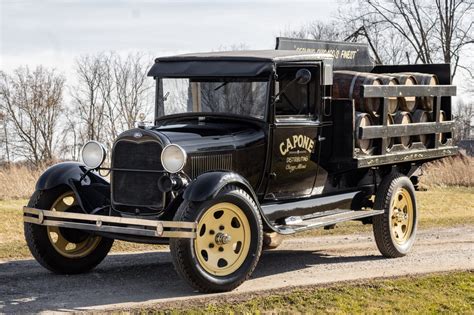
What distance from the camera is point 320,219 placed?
364 inches

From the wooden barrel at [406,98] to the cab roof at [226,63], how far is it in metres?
1.45

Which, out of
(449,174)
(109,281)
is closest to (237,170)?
(109,281)

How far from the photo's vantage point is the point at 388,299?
7.65 metres

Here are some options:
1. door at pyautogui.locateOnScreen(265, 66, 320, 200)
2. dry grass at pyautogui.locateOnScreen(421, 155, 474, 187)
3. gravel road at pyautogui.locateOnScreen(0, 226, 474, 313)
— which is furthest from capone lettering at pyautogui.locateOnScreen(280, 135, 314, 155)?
dry grass at pyautogui.locateOnScreen(421, 155, 474, 187)

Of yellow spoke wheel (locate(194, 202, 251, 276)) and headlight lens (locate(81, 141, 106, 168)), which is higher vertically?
headlight lens (locate(81, 141, 106, 168))

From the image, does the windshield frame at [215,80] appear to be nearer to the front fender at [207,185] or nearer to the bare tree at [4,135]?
the front fender at [207,185]

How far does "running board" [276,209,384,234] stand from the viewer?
Answer: 8664 mm

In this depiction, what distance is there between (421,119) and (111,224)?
15.5 feet

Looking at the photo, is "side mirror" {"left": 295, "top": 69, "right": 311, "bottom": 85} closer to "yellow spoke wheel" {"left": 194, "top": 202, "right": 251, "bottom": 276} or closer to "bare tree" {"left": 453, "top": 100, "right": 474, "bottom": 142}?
"yellow spoke wheel" {"left": 194, "top": 202, "right": 251, "bottom": 276}

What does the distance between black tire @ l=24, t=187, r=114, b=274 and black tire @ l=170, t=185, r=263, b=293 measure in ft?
5.63

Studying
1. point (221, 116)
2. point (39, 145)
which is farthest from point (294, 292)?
point (39, 145)

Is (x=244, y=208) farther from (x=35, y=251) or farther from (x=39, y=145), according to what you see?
(x=39, y=145)

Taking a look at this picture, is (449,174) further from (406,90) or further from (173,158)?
(173,158)

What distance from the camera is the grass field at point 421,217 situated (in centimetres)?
1064
